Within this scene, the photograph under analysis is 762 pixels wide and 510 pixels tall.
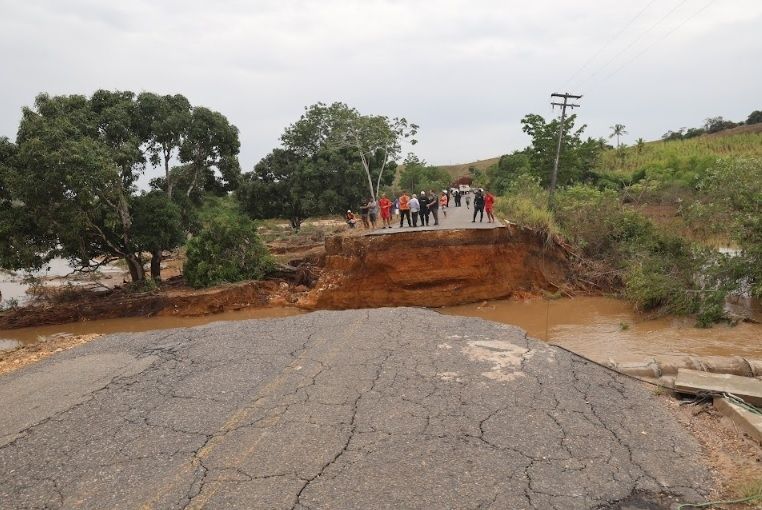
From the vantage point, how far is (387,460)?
14.8 ft

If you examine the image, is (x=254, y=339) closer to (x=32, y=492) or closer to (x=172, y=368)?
(x=172, y=368)

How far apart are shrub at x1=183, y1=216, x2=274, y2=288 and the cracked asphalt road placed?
10.8 meters

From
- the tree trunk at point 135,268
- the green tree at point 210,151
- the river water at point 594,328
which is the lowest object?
the river water at point 594,328

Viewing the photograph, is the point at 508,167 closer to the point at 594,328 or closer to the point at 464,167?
the point at 594,328

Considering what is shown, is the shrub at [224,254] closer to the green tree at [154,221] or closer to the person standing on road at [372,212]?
the green tree at [154,221]

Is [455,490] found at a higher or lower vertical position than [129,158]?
lower

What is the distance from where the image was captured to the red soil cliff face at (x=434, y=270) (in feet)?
54.4

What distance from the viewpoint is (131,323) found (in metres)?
16.8

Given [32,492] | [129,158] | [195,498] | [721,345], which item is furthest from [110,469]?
[129,158]

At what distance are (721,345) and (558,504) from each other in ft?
32.8

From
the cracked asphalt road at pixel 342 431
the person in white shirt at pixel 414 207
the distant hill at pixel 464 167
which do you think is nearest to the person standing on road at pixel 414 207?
the person in white shirt at pixel 414 207

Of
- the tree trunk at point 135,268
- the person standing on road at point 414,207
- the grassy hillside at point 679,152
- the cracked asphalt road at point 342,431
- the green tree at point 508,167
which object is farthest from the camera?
the green tree at point 508,167

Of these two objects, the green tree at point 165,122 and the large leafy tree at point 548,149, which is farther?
the large leafy tree at point 548,149

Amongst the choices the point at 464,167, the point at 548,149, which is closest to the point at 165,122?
the point at 548,149
